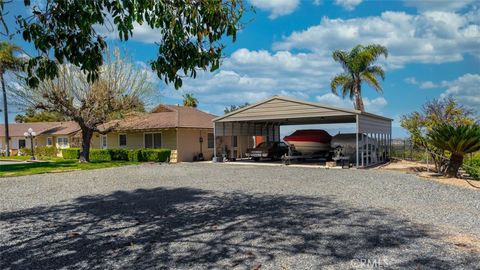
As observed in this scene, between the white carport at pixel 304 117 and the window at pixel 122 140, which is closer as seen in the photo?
the white carport at pixel 304 117

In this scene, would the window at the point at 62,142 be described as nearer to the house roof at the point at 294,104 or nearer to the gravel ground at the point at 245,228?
the house roof at the point at 294,104

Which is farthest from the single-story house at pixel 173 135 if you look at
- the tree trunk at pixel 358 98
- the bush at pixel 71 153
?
the tree trunk at pixel 358 98

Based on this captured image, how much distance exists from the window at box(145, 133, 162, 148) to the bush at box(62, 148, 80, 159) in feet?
22.9

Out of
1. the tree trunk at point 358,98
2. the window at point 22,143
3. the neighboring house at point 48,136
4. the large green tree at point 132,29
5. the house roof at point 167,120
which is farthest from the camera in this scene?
the window at point 22,143

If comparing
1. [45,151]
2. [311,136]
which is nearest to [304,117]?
[311,136]

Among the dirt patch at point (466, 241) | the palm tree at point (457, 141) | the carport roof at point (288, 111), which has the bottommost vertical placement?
the dirt patch at point (466, 241)

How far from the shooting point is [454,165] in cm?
1466

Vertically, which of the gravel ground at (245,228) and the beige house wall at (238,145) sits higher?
the beige house wall at (238,145)

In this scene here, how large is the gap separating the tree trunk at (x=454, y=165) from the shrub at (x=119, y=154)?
20941 millimetres

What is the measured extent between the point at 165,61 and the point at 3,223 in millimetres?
5480

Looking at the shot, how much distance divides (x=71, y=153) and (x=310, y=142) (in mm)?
20824

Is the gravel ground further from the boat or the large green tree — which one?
the boat

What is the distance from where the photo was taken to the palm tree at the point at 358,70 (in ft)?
96.8

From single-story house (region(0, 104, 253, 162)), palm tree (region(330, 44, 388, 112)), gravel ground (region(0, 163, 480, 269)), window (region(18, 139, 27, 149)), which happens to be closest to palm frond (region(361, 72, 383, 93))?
palm tree (region(330, 44, 388, 112))
